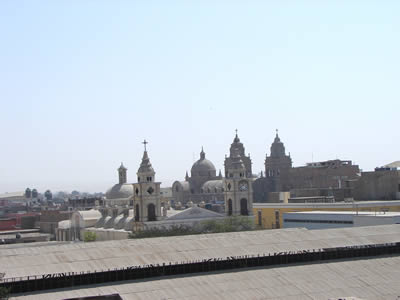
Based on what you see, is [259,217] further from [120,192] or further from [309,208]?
[120,192]

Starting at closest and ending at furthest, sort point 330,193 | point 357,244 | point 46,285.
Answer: point 46,285 → point 357,244 → point 330,193

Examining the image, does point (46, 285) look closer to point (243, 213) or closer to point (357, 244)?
point (357, 244)

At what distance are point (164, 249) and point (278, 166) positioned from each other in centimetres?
13693

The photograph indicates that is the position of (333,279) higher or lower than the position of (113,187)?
lower

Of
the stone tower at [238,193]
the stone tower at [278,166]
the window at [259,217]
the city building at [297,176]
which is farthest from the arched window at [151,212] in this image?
the stone tower at [278,166]

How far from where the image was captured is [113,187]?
149625mm

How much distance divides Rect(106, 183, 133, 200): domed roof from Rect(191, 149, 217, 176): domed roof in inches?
1926

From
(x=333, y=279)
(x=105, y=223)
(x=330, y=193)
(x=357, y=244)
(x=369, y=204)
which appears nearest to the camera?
(x=333, y=279)

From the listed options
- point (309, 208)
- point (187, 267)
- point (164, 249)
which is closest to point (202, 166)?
point (309, 208)

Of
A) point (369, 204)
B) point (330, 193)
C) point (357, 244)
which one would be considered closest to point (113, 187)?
point (330, 193)

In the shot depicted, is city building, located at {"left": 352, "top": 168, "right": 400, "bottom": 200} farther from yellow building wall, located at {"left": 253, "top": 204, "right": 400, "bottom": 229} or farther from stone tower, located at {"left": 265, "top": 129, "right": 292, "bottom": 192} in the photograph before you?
stone tower, located at {"left": 265, "top": 129, "right": 292, "bottom": 192}

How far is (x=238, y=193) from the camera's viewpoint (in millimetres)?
119625

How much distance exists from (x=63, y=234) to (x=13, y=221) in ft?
114

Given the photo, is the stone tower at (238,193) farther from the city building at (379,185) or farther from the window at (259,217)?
the city building at (379,185)
